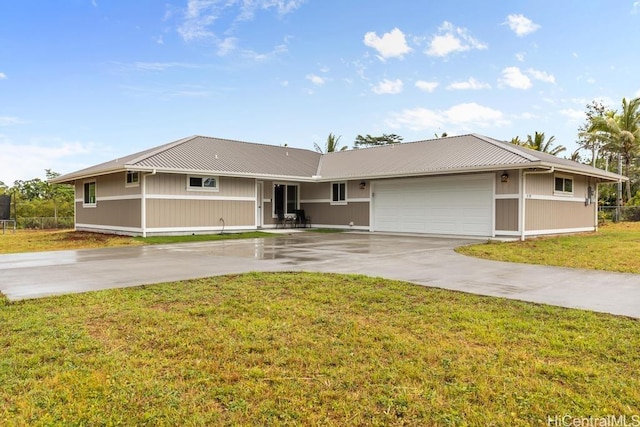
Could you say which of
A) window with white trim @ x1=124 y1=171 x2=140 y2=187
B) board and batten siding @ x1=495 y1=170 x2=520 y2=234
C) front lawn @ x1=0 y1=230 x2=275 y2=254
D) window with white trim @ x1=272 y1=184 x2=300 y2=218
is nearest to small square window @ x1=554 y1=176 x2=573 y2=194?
board and batten siding @ x1=495 y1=170 x2=520 y2=234

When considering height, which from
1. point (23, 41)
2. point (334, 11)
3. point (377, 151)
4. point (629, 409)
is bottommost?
point (629, 409)

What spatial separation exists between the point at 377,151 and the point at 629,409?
63.1 feet

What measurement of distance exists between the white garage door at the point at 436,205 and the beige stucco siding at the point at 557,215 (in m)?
1.32

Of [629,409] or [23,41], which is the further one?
[23,41]

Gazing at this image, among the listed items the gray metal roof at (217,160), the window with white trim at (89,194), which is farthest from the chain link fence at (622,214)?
the window with white trim at (89,194)

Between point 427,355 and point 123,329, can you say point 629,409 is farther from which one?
point 123,329

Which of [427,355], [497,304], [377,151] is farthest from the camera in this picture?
[377,151]

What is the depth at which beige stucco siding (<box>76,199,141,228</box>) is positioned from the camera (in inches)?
611

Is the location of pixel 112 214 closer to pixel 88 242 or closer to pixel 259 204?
pixel 88 242

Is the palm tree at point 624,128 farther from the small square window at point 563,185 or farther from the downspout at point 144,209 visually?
the downspout at point 144,209

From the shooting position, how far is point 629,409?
256 cm

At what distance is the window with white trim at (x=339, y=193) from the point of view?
19781mm

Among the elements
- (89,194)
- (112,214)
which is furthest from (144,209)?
(89,194)

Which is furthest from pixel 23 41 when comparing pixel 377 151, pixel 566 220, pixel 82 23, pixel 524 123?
pixel 524 123
